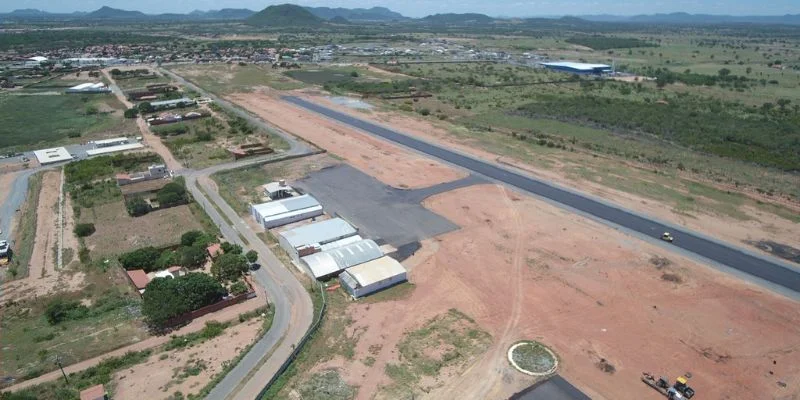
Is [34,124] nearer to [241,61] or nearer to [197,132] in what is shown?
[197,132]

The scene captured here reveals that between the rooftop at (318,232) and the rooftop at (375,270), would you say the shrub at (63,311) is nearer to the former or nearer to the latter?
the rooftop at (318,232)

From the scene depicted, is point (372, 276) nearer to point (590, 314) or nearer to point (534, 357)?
point (534, 357)

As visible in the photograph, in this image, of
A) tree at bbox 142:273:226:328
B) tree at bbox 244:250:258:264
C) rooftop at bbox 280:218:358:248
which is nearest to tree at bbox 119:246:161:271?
tree at bbox 142:273:226:328

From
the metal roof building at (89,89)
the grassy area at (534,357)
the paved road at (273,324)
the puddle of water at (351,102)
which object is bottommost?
the grassy area at (534,357)

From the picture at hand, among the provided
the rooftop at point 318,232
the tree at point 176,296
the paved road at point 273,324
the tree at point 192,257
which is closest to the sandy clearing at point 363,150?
the rooftop at point 318,232

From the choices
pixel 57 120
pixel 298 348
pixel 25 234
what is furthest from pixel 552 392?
pixel 57 120

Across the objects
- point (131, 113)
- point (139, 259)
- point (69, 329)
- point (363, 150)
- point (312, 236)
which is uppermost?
point (131, 113)

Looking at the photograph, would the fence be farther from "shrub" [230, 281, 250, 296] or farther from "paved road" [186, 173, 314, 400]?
"shrub" [230, 281, 250, 296]
